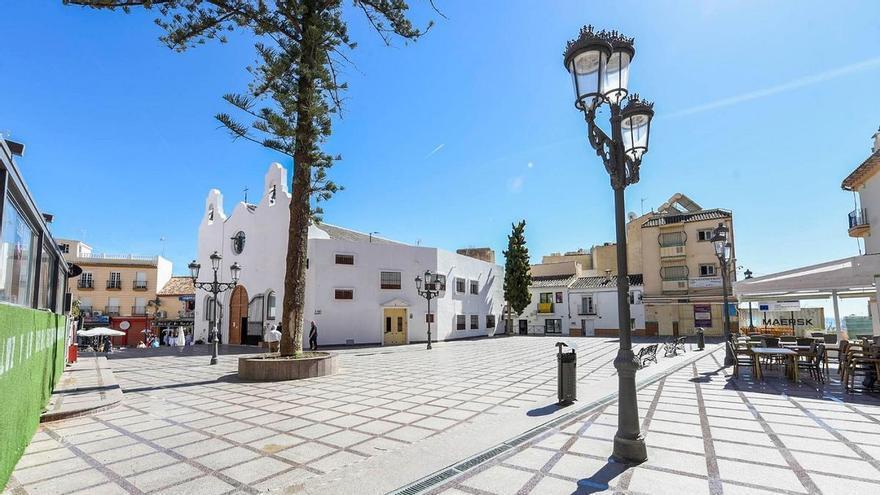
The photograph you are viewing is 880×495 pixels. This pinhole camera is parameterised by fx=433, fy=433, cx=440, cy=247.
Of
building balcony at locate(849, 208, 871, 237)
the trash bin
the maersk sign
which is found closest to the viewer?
the maersk sign

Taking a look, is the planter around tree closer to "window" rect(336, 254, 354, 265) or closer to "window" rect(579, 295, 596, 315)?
"window" rect(336, 254, 354, 265)

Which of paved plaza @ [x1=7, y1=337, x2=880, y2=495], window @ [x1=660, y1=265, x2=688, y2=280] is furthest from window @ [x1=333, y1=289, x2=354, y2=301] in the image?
window @ [x1=660, y1=265, x2=688, y2=280]

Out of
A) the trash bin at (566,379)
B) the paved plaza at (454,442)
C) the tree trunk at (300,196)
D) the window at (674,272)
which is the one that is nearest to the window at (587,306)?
the window at (674,272)

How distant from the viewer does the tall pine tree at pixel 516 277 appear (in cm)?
3334

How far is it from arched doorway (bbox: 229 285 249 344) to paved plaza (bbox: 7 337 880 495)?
1509 centimetres

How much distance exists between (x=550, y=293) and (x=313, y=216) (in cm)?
2962

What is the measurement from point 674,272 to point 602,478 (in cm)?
3241

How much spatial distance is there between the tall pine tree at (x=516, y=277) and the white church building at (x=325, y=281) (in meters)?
7.00

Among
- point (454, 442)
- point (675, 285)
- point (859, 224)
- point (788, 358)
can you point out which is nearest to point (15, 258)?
point (454, 442)

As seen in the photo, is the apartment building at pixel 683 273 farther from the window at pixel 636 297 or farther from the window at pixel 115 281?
the window at pixel 115 281

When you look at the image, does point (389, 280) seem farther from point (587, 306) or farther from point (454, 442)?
point (454, 442)

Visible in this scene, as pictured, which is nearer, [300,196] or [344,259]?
[300,196]

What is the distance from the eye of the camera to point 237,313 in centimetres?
2383

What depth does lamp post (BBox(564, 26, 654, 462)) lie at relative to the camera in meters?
4.14
